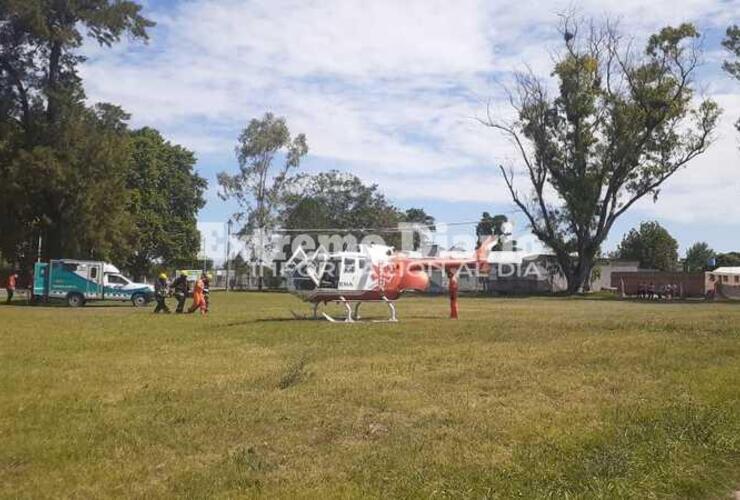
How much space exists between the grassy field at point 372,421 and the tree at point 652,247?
11231 cm

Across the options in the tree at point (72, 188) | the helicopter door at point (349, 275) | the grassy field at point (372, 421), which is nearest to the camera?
the grassy field at point (372, 421)

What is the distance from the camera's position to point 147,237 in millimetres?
72125

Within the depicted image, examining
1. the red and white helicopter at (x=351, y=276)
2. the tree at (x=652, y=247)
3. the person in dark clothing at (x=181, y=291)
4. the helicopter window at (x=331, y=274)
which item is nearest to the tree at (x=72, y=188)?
the person in dark clothing at (x=181, y=291)

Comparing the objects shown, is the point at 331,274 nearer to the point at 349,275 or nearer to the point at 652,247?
the point at 349,275

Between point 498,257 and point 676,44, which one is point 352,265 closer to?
point 676,44

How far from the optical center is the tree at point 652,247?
12012 centimetres

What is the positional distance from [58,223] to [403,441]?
40636mm

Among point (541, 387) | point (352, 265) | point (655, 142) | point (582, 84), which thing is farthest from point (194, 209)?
point (541, 387)

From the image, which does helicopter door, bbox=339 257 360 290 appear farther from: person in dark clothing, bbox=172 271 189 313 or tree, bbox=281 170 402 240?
tree, bbox=281 170 402 240

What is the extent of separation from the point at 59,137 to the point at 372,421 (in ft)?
128

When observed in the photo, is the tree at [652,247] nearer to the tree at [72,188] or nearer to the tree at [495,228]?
the tree at [495,228]

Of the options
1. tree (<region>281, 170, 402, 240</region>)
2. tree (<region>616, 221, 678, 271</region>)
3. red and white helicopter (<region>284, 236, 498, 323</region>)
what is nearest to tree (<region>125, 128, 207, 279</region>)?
tree (<region>281, 170, 402, 240</region>)

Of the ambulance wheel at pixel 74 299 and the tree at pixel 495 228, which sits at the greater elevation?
the tree at pixel 495 228

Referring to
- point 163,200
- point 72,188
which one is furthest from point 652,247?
point 72,188
